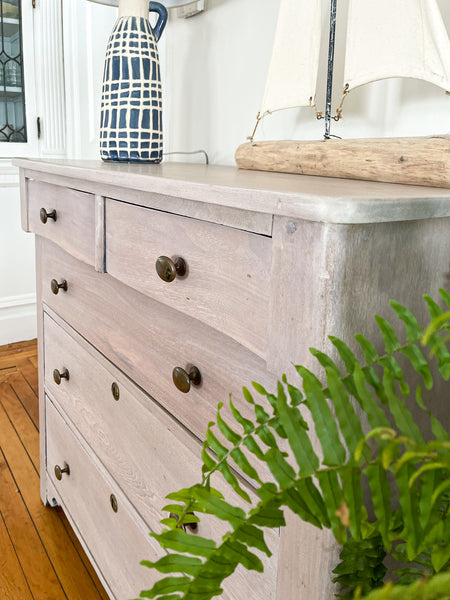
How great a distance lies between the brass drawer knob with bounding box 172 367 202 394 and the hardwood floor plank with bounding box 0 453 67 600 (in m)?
0.83

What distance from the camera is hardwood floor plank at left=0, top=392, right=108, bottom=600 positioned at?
4.25 ft

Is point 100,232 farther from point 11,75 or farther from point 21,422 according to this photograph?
point 11,75

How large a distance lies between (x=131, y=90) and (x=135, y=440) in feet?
2.33

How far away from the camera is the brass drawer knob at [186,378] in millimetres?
738

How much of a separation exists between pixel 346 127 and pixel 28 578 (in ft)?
4.20

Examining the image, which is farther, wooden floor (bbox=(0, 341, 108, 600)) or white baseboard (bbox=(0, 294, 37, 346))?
white baseboard (bbox=(0, 294, 37, 346))

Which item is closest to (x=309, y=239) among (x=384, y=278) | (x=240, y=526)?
(x=384, y=278)

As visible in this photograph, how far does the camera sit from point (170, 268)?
690 mm

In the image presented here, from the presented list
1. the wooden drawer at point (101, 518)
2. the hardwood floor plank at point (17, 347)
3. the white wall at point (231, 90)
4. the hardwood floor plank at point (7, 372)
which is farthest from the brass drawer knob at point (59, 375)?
the hardwood floor plank at point (17, 347)

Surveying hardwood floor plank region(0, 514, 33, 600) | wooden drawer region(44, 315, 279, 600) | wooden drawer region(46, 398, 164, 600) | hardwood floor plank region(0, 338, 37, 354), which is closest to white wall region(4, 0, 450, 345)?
wooden drawer region(44, 315, 279, 600)

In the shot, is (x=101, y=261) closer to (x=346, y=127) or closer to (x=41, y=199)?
(x=41, y=199)

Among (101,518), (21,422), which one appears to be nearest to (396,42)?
(101,518)

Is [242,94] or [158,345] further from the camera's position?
[242,94]

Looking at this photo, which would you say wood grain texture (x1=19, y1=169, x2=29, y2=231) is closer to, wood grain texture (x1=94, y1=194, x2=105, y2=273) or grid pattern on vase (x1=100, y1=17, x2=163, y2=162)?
grid pattern on vase (x1=100, y1=17, x2=163, y2=162)
